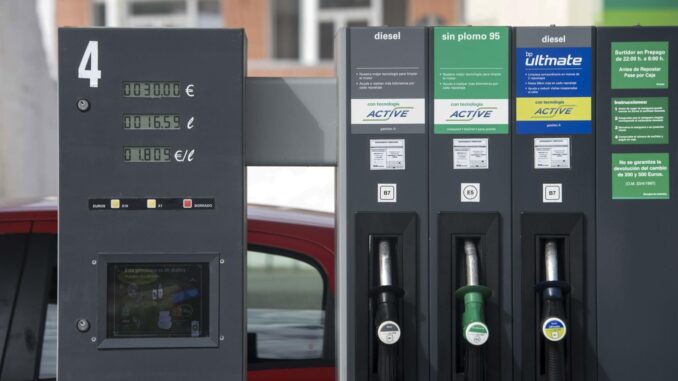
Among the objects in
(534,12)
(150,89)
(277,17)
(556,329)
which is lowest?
Result: (556,329)

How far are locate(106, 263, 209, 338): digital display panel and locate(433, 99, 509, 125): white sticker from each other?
0.96 m

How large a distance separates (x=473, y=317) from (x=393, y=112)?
75 centimetres

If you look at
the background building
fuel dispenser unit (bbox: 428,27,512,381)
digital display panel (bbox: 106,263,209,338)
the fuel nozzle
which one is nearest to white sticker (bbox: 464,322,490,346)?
the fuel nozzle

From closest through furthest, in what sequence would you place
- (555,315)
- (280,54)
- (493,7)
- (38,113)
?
(555,315), (493,7), (38,113), (280,54)

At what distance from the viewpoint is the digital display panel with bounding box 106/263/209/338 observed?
3648 mm

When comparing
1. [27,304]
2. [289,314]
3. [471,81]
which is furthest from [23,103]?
[471,81]

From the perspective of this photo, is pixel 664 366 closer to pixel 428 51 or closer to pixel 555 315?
pixel 555 315

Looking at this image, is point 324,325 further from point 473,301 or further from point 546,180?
point 546,180

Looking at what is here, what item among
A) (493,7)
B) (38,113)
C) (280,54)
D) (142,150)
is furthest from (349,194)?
(280,54)

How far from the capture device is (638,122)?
3697 millimetres

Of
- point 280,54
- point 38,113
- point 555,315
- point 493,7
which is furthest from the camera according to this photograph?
point 280,54

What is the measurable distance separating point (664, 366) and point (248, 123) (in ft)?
5.50

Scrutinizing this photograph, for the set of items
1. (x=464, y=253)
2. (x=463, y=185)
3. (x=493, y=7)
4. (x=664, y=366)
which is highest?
(x=493, y=7)

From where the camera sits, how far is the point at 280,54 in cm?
1669
